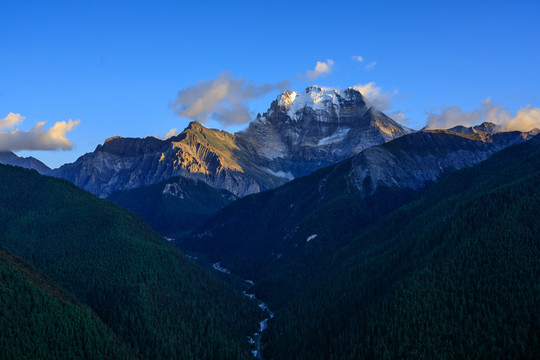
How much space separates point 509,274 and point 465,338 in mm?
38624

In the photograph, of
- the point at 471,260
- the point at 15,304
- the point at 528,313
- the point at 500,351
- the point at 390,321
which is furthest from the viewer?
the point at 471,260

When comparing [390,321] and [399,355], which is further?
[390,321]

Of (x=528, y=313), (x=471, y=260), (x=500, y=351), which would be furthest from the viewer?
(x=471, y=260)

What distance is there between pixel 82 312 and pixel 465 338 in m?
157

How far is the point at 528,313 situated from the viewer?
159250 mm

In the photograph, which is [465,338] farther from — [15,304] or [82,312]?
[15,304]

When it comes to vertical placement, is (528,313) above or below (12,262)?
below

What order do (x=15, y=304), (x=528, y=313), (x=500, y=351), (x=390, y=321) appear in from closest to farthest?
(x=500, y=351) → (x=528, y=313) → (x=15, y=304) → (x=390, y=321)

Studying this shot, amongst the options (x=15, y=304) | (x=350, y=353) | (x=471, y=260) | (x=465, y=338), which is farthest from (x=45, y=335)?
(x=471, y=260)

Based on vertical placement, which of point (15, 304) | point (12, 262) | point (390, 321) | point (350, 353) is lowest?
point (350, 353)

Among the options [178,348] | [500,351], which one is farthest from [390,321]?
[178,348]

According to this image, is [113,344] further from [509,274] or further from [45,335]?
[509,274]

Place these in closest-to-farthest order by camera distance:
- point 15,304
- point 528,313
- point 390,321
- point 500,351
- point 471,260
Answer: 1. point 500,351
2. point 528,313
3. point 15,304
4. point 390,321
5. point 471,260

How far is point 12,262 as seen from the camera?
649ft
